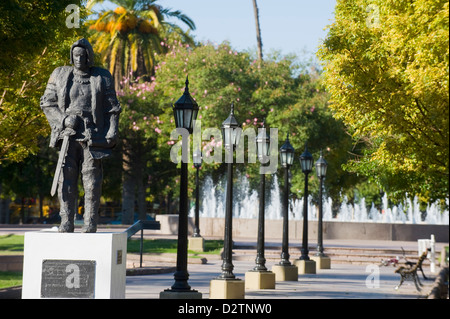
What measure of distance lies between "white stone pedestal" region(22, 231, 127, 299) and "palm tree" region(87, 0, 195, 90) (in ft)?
104

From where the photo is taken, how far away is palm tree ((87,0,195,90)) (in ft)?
134

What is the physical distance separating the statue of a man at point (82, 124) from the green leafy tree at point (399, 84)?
483cm

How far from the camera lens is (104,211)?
72.2 m

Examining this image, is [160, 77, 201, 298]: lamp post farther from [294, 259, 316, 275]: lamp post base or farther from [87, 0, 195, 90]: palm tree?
[87, 0, 195, 90]: palm tree

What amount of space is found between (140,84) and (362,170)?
26293 millimetres

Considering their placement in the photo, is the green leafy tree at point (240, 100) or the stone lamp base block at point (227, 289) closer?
the stone lamp base block at point (227, 289)

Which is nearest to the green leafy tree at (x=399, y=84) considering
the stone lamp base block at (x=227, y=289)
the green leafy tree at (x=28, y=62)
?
the stone lamp base block at (x=227, y=289)

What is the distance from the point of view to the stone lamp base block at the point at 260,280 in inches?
676

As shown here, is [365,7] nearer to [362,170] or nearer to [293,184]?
[362,170]

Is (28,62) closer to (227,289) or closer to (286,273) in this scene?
(286,273)

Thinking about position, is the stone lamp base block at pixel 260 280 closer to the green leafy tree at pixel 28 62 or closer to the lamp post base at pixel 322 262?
the green leafy tree at pixel 28 62

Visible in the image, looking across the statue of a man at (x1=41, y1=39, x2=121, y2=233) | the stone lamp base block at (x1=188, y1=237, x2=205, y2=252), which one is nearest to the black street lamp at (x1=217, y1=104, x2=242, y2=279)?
the statue of a man at (x1=41, y1=39, x2=121, y2=233)

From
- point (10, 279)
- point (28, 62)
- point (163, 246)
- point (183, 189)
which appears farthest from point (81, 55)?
point (163, 246)

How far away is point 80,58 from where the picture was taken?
1021 centimetres
